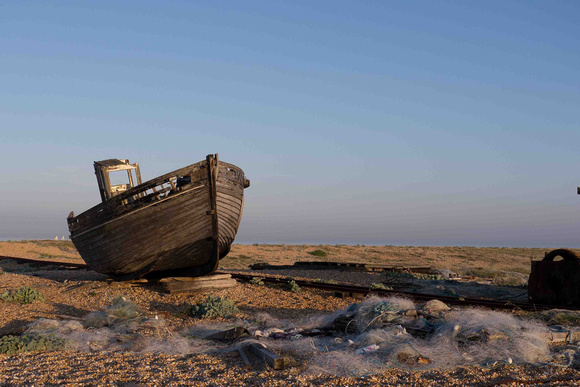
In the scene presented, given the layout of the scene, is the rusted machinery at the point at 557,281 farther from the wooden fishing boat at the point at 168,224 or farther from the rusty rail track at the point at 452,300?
the wooden fishing boat at the point at 168,224

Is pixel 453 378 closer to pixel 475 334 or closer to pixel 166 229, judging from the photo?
pixel 475 334

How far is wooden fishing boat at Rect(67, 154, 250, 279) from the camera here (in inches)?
488

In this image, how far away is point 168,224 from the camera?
492 inches

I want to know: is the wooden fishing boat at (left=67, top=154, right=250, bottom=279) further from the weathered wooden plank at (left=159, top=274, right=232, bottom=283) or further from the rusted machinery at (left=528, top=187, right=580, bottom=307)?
the rusted machinery at (left=528, top=187, right=580, bottom=307)

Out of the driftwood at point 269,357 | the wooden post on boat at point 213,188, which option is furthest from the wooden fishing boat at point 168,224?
the driftwood at point 269,357

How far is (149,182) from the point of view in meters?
12.4

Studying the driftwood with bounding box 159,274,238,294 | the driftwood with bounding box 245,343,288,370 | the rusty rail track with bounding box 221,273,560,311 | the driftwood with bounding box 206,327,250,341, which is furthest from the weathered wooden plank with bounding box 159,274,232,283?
the driftwood with bounding box 245,343,288,370

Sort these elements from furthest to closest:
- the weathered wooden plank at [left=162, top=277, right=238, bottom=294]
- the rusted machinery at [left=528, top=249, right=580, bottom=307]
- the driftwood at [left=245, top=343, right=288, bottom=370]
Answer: the weathered wooden plank at [left=162, top=277, right=238, bottom=294], the rusted machinery at [left=528, top=249, right=580, bottom=307], the driftwood at [left=245, top=343, right=288, bottom=370]

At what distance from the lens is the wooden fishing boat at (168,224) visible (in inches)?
488

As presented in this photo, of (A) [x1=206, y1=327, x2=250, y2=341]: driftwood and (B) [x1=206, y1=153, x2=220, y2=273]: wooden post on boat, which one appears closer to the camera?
(A) [x1=206, y1=327, x2=250, y2=341]: driftwood

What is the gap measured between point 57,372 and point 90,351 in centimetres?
118

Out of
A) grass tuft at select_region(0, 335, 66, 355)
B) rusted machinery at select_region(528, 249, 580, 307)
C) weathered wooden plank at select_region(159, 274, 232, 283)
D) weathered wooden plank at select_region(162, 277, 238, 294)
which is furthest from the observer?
weathered wooden plank at select_region(159, 274, 232, 283)

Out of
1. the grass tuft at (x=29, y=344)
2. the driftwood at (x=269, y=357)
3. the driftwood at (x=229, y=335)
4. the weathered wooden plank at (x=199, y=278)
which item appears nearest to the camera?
the driftwood at (x=269, y=357)

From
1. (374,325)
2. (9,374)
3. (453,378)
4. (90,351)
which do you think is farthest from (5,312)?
(453,378)
